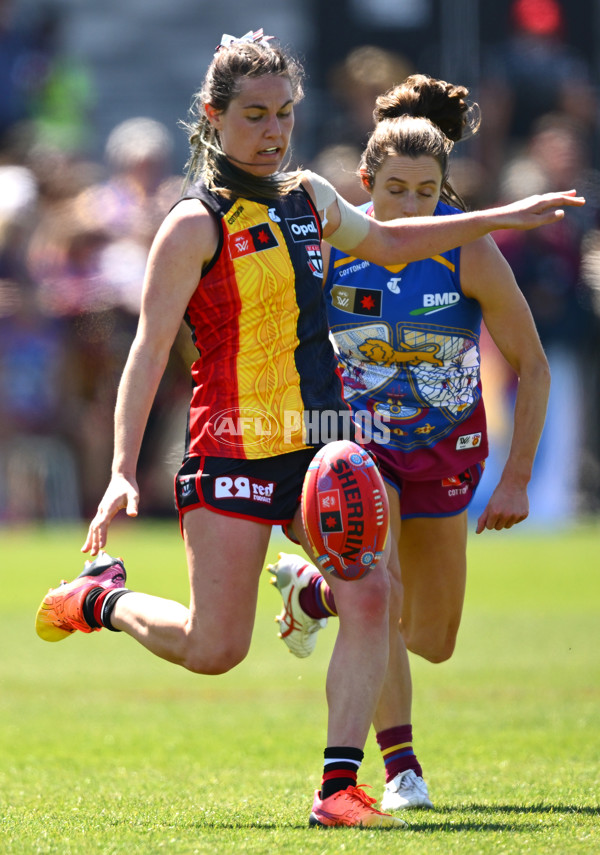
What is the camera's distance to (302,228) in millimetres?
4668

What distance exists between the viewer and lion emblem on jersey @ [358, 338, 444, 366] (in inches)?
208

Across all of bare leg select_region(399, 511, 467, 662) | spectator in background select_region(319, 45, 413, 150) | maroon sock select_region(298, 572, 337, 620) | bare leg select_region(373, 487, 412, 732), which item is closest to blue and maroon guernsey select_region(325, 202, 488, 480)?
bare leg select_region(399, 511, 467, 662)

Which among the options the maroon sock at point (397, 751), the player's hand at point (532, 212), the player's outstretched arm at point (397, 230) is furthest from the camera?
the maroon sock at point (397, 751)

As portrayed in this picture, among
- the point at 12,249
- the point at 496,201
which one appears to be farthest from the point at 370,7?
the point at 12,249

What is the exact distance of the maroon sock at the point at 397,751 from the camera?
195 inches

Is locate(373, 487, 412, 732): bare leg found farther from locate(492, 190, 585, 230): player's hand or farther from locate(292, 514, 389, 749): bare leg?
locate(492, 190, 585, 230): player's hand

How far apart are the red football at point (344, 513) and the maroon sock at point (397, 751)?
35.5 inches

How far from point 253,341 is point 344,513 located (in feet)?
2.04

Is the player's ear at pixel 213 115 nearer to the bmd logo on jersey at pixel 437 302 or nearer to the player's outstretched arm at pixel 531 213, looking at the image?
the player's outstretched arm at pixel 531 213

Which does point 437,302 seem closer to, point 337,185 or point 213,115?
point 213,115

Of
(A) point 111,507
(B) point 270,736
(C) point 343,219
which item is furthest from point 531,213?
(B) point 270,736

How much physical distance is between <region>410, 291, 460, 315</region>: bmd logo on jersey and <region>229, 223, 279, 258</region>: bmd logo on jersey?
854 mm

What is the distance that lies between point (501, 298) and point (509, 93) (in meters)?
11.4

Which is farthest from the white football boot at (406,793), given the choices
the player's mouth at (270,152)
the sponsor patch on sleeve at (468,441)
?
the player's mouth at (270,152)
